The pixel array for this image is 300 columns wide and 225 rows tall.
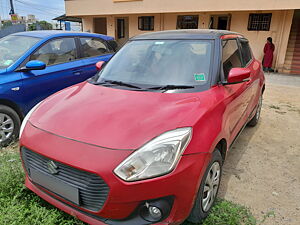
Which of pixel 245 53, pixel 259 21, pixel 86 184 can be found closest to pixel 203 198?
pixel 86 184

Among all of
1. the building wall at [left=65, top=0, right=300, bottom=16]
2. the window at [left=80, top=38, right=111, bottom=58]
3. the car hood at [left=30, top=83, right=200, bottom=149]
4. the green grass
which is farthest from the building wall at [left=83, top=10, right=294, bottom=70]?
the car hood at [left=30, top=83, right=200, bottom=149]

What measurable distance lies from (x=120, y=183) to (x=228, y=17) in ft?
46.3

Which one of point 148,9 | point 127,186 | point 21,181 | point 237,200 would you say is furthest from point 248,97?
point 148,9

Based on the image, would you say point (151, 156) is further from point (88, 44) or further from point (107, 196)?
point (88, 44)

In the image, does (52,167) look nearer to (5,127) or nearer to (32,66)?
(5,127)

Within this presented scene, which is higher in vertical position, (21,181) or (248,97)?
(248,97)

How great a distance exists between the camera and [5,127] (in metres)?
3.62

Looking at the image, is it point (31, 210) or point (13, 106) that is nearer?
point (31, 210)

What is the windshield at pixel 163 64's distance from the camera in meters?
2.62

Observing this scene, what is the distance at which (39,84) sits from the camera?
3.96m

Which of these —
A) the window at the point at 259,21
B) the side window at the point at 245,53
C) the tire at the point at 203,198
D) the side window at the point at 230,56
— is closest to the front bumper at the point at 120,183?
the tire at the point at 203,198

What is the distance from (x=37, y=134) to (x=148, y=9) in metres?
14.1

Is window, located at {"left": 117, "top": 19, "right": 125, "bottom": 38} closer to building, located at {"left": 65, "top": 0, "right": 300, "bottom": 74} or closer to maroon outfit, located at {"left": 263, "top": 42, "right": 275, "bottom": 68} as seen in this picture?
building, located at {"left": 65, "top": 0, "right": 300, "bottom": 74}

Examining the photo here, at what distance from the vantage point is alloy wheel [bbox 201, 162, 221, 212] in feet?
7.09
